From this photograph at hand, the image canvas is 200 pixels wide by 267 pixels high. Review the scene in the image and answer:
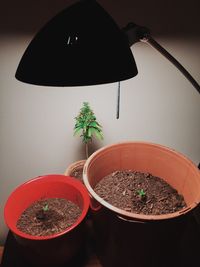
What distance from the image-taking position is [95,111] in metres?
1.15

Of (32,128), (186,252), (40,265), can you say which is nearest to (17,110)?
(32,128)

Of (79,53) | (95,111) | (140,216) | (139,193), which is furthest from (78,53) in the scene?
(95,111)

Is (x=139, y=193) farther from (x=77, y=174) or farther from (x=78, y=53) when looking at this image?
(x=78, y=53)

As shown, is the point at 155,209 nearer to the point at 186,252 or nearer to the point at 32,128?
the point at 186,252

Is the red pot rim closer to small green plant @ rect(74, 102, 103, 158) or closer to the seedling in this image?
the seedling

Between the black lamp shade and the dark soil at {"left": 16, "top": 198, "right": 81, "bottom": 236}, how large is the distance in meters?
0.56

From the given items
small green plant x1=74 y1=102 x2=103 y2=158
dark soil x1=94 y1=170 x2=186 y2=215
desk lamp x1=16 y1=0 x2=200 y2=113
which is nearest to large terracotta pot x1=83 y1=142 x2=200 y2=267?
dark soil x1=94 y1=170 x2=186 y2=215

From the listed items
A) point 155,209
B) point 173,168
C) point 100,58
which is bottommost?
point 155,209

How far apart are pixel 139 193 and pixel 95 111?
1.50 ft

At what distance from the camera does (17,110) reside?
1123 millimetres

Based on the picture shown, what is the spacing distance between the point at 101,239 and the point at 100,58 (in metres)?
0.61
